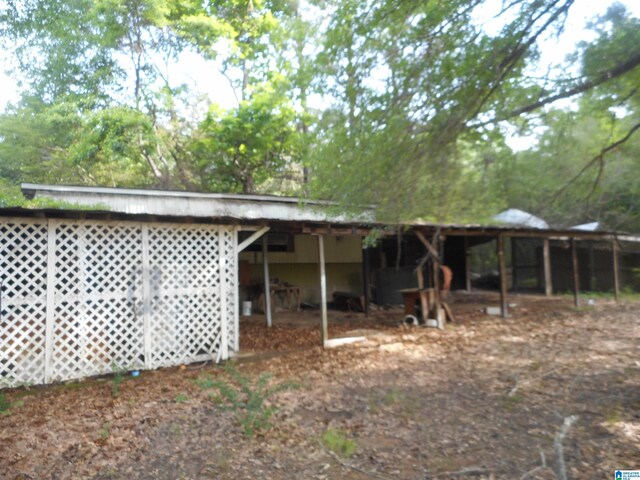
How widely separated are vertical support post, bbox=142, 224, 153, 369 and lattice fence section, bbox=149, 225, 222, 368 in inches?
2.1

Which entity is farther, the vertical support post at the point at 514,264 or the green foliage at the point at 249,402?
the vertical support post at the point at 514,264

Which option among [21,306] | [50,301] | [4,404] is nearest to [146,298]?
[50,301]

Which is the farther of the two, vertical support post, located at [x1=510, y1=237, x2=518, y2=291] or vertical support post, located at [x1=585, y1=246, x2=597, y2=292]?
vertical support post, located at [x1=510, y1=237, x2=518, y2=291]

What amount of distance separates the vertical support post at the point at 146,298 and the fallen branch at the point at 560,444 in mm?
5244

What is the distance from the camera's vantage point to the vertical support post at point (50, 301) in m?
5.98

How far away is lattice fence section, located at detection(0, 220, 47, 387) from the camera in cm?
581

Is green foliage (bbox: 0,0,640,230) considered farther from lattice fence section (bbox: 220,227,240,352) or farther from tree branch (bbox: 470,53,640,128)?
lattice fence section (bbox: 220,227,240,352)

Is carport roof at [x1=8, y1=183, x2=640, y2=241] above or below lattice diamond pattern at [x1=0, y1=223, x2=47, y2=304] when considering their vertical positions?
above

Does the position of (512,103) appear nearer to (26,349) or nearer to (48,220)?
(48,220)

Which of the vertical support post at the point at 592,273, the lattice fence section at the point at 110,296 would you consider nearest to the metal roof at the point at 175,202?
the lattice fence section at the point at 110,296

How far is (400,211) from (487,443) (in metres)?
3.39

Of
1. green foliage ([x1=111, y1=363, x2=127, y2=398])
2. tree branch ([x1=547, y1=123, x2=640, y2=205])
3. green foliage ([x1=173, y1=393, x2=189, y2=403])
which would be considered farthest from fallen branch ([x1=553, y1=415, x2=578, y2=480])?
green foliage ([x1=111, y1=363, x2=127, y2=398])

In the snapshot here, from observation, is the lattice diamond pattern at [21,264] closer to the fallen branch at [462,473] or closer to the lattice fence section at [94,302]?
the lattice fence section at [94,302]

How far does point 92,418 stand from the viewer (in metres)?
4.80
